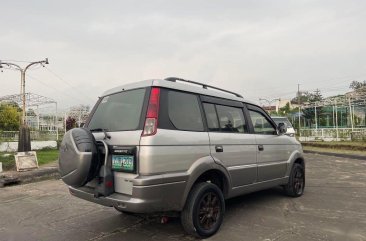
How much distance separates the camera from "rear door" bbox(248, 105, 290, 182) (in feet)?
19.2

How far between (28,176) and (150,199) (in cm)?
840

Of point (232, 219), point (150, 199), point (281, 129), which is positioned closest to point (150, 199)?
point (150, 199)

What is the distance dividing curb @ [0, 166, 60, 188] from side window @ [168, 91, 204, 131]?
725 centimetres

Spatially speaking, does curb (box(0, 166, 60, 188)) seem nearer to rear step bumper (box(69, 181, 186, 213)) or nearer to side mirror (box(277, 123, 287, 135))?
rear step bumper (box(69, 181, 186, 213))

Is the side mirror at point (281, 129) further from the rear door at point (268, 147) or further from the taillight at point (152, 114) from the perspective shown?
the taillight at point (152, 114)

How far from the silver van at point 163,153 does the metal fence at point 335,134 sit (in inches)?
844

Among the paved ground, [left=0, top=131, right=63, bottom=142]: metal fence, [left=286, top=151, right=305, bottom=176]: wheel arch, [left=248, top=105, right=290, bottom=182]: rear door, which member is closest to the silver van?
[left=248, top=105, right=290, bottom=182]: rear door

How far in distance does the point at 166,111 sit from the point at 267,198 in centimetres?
362

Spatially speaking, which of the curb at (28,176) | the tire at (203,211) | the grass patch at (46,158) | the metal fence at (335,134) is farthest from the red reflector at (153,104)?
the metal fence at (335,134)

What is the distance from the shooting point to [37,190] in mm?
8562

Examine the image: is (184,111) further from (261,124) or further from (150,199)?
(261,124)

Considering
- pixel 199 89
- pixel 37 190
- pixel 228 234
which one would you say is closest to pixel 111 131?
pixel 199 89

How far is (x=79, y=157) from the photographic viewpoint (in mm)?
4156

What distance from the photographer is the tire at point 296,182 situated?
681 cm
